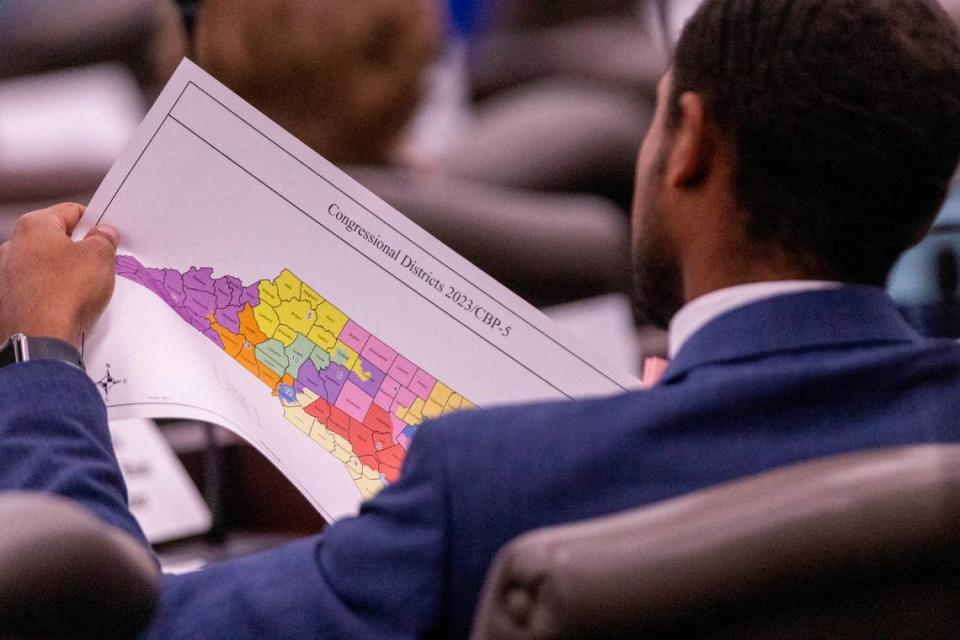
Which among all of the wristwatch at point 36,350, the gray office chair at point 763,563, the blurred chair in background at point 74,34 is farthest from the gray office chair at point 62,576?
the blurred chair in background at point 74,34

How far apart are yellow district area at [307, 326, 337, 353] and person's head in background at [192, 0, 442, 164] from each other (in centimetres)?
46

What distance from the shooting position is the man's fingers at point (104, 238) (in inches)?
35.1

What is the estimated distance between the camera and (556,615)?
49 cm

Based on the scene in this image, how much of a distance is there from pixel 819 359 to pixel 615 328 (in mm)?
452

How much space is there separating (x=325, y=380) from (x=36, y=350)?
20 cm

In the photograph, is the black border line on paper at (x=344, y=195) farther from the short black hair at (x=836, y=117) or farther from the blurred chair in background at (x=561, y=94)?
the blurred chair in background at (x=561, y=94)

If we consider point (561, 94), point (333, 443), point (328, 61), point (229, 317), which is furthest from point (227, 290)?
point (561, 94)

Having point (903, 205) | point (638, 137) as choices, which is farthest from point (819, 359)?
point (638, 137)

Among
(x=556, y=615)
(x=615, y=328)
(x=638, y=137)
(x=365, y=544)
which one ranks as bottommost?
(x=638, y=137)

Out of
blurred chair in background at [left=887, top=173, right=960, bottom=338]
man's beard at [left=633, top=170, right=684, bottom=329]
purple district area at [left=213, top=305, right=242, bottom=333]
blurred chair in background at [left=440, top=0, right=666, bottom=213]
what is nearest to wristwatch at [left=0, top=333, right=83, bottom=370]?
purple district area at [left=213, top=305, right=242, bottom=333]

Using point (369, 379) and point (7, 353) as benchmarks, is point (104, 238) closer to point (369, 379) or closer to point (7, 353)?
point (7, 353)

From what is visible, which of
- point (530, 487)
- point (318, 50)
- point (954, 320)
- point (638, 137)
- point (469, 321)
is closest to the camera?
point (530, 487)

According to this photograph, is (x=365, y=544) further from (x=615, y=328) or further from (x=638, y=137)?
(x=638, y=137)

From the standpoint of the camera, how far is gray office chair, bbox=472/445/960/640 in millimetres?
493
